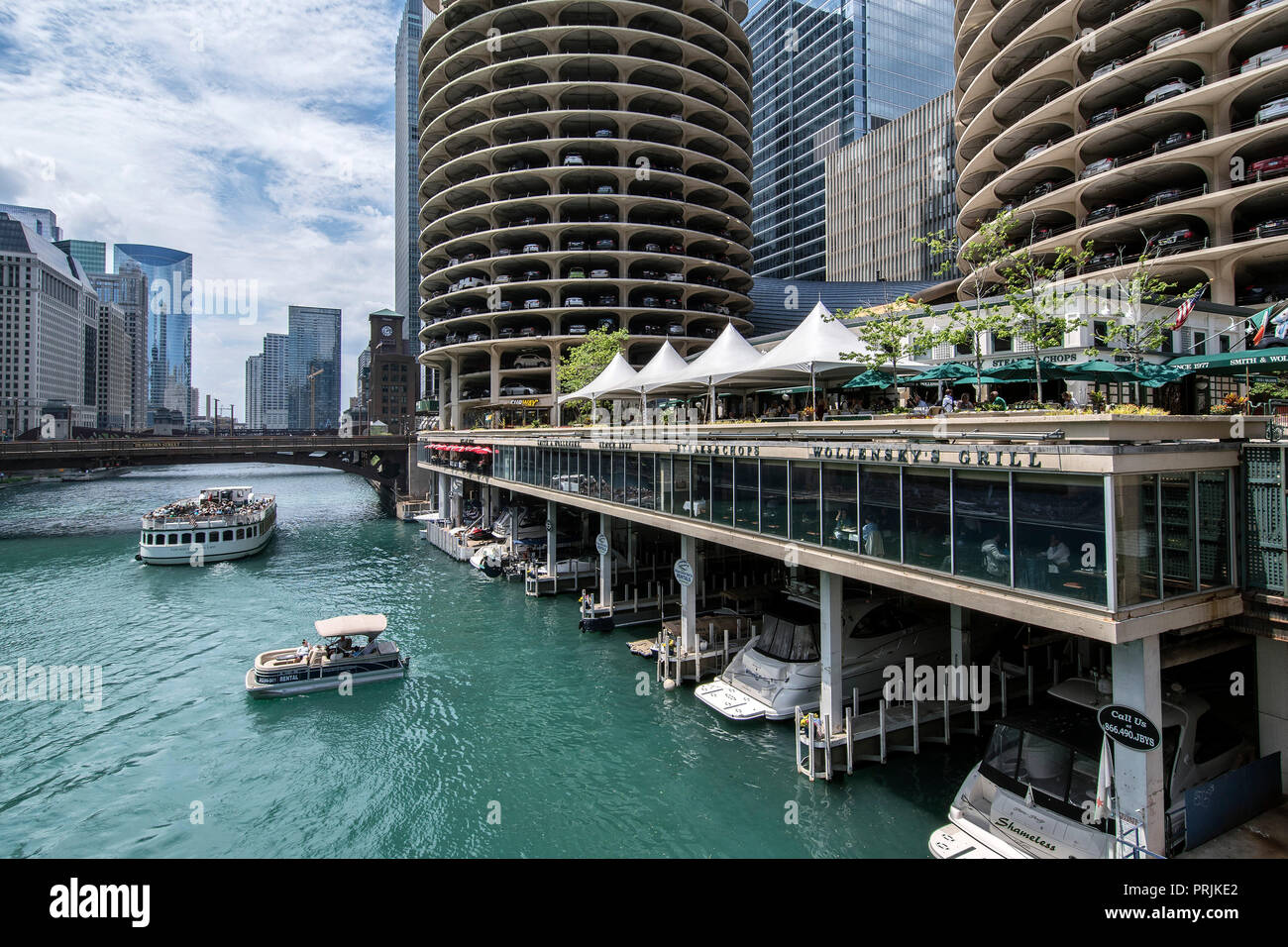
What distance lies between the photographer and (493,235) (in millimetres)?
67438

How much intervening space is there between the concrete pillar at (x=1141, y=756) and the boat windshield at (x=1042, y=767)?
139cm

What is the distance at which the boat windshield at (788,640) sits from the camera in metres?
20.5

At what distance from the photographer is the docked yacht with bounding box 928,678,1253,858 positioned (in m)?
11.9

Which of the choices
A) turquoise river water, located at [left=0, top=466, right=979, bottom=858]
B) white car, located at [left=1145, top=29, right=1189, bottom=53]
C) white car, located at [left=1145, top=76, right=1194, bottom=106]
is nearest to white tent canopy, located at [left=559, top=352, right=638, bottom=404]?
turquoise river water, located at [left=0, top=466, right=979, bottom=858]

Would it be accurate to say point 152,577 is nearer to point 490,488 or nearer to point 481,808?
point 490,488

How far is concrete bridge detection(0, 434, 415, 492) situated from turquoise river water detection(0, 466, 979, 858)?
4314 cm

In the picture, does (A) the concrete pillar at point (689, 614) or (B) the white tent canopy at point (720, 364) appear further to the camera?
(B) the white tent canopy at point (720, 364)

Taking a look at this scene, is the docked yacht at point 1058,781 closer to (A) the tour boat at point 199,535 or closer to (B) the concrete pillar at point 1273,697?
(B) the concrete pillar at point 1273,697

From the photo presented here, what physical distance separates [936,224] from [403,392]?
148m

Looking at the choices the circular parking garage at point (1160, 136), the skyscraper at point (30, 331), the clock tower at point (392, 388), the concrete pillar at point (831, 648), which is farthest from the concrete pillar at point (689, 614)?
the skyscraper at point (30, 331)

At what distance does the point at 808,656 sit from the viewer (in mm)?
20469

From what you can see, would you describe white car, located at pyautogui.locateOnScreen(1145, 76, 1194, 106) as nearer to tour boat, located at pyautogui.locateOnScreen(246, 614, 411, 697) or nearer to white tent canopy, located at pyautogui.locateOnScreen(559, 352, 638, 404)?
white tent canopy, located at pyautogui.locateOnScreen(559, 352, 638, 404)

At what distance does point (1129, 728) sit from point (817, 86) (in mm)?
155259

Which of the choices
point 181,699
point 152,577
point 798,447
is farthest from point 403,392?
point 798,447
